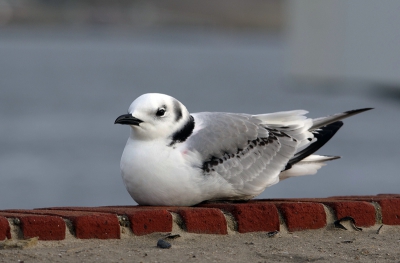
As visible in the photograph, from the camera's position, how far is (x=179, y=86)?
139 feet

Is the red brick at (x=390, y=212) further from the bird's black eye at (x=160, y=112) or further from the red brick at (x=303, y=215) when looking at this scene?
the bird's black eye at (x=160, y=112)

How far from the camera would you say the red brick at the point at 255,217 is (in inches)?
166

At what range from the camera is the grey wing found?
4.66 metres

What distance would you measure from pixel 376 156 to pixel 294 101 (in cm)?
1717

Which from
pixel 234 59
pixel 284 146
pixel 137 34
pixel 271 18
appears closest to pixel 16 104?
pixel 284 146

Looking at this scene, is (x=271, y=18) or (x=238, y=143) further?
(x=271, y=18)

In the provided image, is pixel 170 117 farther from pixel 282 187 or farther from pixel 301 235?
pixel 282 187

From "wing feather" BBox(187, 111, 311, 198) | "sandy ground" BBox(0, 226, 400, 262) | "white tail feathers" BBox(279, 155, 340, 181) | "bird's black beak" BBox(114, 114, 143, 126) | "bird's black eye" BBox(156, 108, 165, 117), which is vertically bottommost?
"sandy ground" BBox(0, 226, 400, 262)

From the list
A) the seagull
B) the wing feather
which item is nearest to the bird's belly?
the seagull

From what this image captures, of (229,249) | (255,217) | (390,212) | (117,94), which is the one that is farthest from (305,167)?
(117,94)

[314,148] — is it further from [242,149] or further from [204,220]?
[204,220]

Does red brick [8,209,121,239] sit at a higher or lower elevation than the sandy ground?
higher

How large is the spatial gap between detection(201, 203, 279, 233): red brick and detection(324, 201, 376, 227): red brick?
0.34m

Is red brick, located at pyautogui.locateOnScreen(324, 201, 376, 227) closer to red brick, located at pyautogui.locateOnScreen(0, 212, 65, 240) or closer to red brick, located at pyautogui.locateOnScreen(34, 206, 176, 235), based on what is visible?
red brick, located at pyautogui.locateOnScreen(34, 206, 176, 235)
